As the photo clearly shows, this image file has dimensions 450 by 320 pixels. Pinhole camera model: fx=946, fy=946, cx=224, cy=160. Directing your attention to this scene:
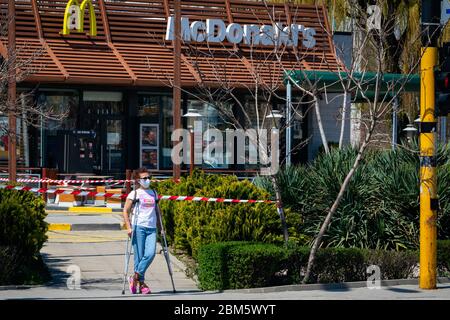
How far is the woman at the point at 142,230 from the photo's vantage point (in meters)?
13.6

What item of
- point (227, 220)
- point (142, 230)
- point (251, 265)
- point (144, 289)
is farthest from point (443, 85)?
point (144, 289)

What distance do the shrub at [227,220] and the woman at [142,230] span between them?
1869 mm

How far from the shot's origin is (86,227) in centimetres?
2228

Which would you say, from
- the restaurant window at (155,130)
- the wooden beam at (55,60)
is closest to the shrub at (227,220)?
the wooden beam at (55,60)

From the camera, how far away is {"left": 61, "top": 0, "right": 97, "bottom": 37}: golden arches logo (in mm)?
33094

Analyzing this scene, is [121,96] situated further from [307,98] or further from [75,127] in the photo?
[307,98]

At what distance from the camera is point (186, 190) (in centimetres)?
1881

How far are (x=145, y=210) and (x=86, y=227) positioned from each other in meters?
8.84

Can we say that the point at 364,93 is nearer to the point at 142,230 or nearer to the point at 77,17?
the point at 142,230

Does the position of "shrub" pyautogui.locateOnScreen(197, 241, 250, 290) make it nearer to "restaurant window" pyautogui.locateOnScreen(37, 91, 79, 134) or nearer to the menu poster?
"restaurant window" pyautogui.locateOnScreen(37, 91, 79, 134)

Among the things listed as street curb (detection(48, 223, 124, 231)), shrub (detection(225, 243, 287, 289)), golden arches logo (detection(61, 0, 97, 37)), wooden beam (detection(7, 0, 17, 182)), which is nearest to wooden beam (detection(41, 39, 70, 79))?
golden arches logo (detection(61, 0, 97, 37))

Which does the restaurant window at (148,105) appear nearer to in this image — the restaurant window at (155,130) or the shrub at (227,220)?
the restaurant window at (155,130)
